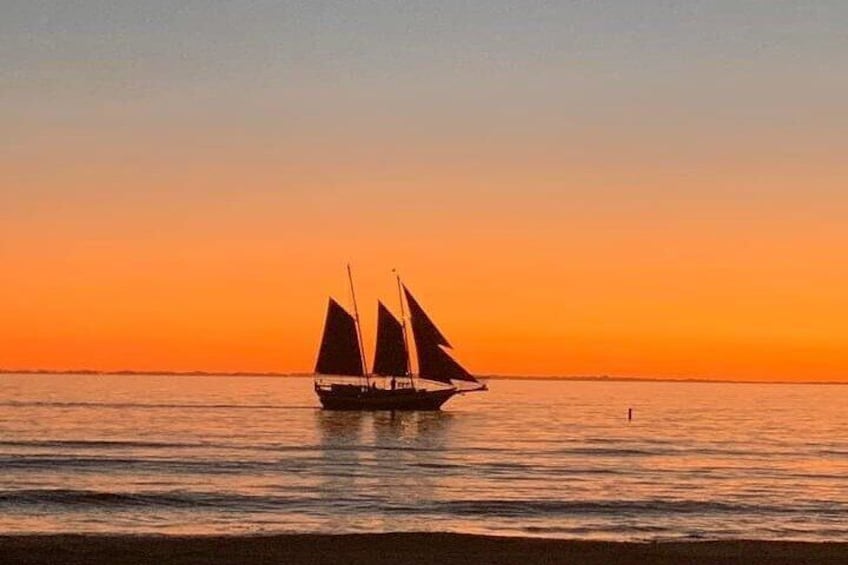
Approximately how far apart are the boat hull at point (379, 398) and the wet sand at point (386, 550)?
94.3m

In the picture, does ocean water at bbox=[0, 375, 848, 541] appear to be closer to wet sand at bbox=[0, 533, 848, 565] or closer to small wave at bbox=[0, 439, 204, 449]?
small wave at bbox=[0, 439, 204, 449]

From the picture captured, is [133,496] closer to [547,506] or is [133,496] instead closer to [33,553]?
[547,506]

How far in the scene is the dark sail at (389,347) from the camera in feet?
371

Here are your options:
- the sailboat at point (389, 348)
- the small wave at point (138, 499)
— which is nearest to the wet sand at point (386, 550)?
the small wave at point (138, 499)

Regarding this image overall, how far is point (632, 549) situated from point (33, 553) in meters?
12.3

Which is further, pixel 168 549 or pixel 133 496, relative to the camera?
pixel 133 496

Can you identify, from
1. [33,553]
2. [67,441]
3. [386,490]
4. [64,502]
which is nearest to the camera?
[33,553]

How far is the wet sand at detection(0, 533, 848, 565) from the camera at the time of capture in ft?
74.6

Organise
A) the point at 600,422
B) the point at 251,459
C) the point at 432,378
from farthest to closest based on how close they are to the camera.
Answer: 1. the point at 600,422
2. the point at 432,378
3. the point at 251,459

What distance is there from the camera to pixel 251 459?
63.6m

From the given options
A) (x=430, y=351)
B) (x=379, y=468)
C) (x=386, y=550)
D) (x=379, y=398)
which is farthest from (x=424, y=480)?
(x=379, y=398)

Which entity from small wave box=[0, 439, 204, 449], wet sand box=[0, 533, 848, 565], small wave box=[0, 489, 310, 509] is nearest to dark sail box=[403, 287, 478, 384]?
small wave box=[0, 439, 204, 449]

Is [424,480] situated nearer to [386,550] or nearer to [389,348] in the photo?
[386,550]

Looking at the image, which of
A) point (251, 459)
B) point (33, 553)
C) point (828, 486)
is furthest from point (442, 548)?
point (251, 459)
